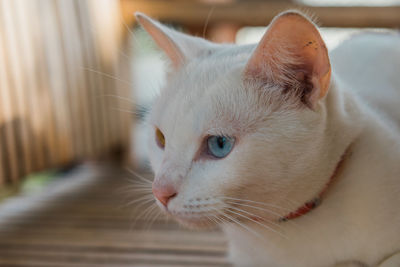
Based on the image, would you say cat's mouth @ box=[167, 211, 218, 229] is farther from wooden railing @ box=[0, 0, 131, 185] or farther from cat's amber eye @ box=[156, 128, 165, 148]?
wooden railing @ box=[0, 0, 131, 185]

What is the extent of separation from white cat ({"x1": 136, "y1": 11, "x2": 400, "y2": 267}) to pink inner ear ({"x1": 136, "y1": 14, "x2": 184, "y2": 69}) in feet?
0.31

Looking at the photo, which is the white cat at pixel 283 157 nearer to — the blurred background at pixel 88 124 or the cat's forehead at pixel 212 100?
the cat's forehead at pixel 212 100

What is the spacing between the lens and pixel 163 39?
1.24 m

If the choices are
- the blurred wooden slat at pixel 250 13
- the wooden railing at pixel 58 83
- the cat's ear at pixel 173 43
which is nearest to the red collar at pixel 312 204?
the cat's ear at pixel 173 43

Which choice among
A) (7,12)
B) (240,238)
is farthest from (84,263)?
(7,12)

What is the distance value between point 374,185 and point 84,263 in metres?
1.03

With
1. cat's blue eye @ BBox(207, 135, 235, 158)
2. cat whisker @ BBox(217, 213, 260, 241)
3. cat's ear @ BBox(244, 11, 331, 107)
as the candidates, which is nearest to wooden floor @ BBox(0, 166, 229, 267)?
cat whisker @ BBox(217, 213, 260, 241)

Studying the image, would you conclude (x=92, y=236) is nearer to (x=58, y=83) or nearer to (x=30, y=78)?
(x=30, y=78)

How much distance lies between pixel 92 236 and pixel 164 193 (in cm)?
102

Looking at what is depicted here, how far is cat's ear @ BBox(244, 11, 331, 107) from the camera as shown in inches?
34.8

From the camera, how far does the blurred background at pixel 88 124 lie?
5.58ft

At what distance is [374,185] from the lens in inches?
41.2

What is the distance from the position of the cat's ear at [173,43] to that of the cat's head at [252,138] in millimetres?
188

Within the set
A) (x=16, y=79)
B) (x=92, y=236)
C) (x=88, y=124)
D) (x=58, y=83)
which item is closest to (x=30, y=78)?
(x=16, y=79)
